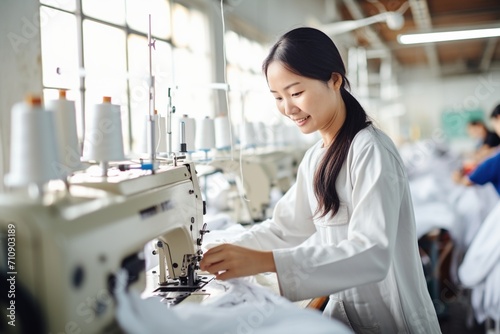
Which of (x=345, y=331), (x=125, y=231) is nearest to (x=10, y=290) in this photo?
(x=125, y=231)

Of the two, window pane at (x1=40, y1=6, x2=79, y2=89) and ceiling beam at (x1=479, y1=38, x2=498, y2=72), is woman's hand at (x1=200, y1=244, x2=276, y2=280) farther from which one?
ceiling beam at (x1=479, y1=38, x2=498, y2=72)

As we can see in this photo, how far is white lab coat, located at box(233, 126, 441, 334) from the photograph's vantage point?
4.09 feet

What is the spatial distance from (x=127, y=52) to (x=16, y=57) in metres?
1.62

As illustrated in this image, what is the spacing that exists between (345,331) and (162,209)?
0.55 meters

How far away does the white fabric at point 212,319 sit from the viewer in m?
1.01

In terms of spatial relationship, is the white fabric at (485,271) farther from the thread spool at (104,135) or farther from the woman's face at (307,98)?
the thread spool at (104,135)

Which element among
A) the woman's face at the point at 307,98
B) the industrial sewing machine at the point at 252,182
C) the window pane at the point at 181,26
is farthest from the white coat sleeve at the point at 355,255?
the window pane at the point at 181,26

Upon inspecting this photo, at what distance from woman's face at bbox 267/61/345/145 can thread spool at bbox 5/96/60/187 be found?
720 mm

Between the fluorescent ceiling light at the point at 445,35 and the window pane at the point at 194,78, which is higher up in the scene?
the fluorescent ceiling light at the point at 445,35

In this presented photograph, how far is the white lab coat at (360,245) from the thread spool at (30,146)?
1.98 feet

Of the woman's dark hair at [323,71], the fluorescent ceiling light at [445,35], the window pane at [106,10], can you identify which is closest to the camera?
the woman's dark hair at [323,71]

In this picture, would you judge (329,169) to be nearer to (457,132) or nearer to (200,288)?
(200,288)

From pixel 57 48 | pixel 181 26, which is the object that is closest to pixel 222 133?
pixel 57 48

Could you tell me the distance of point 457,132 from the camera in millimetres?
16094
